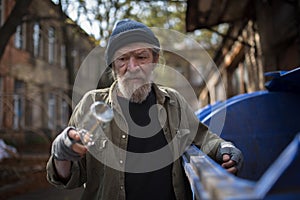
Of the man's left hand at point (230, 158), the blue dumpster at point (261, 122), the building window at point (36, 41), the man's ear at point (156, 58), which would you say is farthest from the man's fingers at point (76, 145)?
the building window at point (36, 41)

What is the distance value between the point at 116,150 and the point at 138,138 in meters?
0.19

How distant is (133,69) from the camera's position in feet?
7.57

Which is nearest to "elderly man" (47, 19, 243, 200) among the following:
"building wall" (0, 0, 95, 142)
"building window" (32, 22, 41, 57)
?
"building wall" (0, 0, 95, 142)

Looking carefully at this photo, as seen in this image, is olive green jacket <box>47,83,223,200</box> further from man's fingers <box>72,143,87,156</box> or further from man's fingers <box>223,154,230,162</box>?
man's fingers <box>72,143,87,156</box>

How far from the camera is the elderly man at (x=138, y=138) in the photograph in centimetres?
208

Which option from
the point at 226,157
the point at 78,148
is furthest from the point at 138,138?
the point at 78,148

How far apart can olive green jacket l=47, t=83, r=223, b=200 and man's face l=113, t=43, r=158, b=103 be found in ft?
0.37

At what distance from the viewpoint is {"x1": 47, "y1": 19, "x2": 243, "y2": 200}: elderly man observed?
2076mm

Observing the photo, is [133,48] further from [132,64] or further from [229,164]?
[229,164]

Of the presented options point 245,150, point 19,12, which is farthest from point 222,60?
point 245,150

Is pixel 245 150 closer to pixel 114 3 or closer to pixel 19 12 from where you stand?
pixel 19 12

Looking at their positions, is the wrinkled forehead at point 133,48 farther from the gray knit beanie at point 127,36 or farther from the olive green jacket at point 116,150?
the olive green jacket at point 116,150

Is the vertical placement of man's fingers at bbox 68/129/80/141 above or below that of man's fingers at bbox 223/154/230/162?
above

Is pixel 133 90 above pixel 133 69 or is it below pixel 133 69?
below
